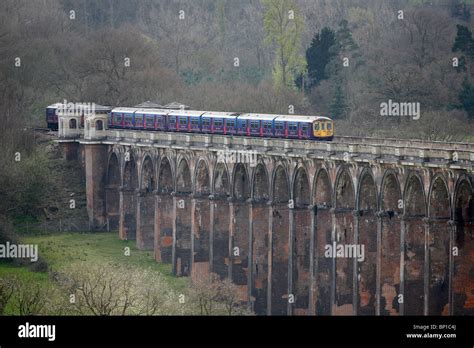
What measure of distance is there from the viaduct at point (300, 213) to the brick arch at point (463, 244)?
0.14 feet

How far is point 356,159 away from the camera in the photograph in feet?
244

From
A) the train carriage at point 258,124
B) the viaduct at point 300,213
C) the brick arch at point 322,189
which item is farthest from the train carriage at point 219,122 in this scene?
the brick arch at point 322,189

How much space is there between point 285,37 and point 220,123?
35018 mm

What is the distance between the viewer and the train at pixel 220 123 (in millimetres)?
85188

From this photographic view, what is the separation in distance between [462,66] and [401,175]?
43.2 meters

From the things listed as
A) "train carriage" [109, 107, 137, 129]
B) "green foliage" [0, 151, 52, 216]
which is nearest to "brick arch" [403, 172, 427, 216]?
"green foliage" [0, 151, 52, 216]

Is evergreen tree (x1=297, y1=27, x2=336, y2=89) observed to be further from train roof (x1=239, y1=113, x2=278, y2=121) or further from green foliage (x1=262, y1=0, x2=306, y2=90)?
train roof (x1=239, y1=113, x2=278, y2=121)

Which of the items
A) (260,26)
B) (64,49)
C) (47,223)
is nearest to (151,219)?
(47,223)

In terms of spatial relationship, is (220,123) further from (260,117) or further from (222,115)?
(260,117)

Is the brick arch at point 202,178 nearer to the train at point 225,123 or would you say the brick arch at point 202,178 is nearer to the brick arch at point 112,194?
the train at point 225,123

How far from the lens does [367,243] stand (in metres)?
74.7

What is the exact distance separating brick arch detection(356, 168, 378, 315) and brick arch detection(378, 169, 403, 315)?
1.73 m

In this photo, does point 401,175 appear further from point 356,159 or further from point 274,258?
point 274,258

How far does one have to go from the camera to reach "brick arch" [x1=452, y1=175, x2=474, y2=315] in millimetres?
66062
